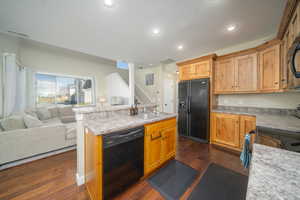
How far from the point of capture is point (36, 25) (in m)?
2.10

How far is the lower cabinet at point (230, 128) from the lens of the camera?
230 cm

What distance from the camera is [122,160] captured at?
1322 millimetres

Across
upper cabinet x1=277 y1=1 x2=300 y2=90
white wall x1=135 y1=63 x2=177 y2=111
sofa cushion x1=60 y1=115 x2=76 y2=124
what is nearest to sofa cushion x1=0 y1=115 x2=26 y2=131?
sofa cushion x1=60 y1=115 x2=76 y2=124

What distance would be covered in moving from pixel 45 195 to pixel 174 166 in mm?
1921

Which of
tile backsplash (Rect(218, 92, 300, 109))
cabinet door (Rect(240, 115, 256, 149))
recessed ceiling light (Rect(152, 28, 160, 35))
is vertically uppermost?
recessed ceiling light (Rect(152, 28, 160, 35))

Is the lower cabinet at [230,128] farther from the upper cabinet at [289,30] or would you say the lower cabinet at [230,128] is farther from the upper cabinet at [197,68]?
the upper cabinet at [197,68]

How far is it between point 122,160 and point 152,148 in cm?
52

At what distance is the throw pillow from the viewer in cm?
345

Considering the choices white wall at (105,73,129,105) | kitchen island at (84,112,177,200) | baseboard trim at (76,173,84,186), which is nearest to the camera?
kitchen island at (84,112,177,200)

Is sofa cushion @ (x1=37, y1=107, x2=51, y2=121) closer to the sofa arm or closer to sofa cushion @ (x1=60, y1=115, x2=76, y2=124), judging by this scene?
sofa cushion @ (x1=60, y1=115, x2=76, y2=124)

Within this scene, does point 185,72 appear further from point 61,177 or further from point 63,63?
point 63,63

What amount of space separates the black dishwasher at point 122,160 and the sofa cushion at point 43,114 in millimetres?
3800

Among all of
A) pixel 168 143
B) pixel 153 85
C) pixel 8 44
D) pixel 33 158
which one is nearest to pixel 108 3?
pixel 168 143

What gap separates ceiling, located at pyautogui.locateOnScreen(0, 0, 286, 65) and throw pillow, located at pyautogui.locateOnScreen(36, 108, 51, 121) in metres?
2.28
